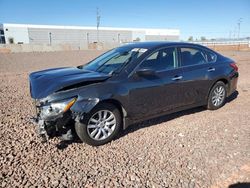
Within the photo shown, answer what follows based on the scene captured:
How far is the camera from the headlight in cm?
317

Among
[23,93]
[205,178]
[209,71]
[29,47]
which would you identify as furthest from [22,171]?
[29,47]

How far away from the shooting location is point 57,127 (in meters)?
3.22

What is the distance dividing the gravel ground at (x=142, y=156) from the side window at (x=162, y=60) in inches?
47.5

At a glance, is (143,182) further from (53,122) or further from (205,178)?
(53,122)

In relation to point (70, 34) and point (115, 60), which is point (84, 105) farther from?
point (70, 34)

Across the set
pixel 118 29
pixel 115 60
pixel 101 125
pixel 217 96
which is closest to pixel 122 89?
pixel 101 125

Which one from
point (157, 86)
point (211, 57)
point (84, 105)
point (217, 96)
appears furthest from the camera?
point (217, 96)

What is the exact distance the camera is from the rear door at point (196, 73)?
455 cm

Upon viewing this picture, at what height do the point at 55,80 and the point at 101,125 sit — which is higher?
the point at 55,80

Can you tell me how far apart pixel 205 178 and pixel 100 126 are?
68.8 inches

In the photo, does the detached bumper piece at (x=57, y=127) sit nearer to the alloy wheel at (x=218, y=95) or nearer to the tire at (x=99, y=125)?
the tire at (x=99, y=125)

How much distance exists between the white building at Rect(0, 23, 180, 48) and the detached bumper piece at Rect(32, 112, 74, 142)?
67.5 metres

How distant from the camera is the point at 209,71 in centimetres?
495

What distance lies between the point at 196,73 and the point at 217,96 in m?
1.07
